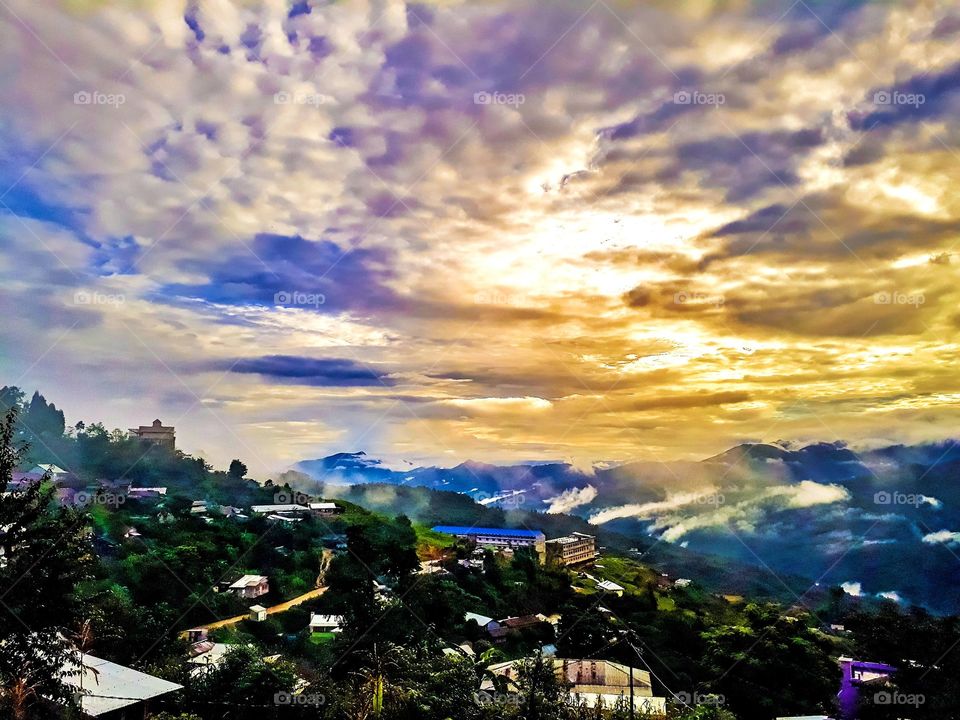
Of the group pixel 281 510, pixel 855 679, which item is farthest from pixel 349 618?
pixel 281 510

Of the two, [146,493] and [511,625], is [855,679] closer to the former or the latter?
[511,625]

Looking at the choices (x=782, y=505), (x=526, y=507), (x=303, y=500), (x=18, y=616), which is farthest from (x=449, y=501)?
(x=18, y=616)

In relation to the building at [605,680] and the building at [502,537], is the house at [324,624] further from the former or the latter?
the building at [502,537]

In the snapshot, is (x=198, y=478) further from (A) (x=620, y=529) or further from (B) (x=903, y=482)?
(B) (x=903, y=482)

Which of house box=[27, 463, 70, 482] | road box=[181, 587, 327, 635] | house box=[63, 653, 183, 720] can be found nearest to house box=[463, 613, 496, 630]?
road box=[181, 587, 327, 635]

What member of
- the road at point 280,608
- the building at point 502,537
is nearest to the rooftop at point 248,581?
the road at point 280,608

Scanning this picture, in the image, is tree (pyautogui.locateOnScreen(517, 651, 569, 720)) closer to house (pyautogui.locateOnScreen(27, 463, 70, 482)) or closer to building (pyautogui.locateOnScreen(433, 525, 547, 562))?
building (pyautogui.locateOnScreen(433, 525, 547, 562))
